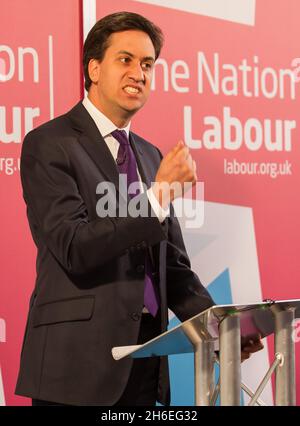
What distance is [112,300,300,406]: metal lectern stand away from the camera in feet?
6.28

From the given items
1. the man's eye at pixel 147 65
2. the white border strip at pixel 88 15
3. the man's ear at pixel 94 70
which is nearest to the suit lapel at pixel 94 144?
the man's ear at pixel 94 70

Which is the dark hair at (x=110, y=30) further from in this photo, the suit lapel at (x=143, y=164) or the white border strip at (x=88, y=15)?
the white border strip at (x=88, y=15)

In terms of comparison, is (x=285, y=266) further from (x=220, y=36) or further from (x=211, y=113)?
(x=220, y=36)

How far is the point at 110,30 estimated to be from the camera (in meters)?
2.68

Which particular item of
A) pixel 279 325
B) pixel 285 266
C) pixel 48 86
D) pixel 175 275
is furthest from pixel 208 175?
pixel 279 325

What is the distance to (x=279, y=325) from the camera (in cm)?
206

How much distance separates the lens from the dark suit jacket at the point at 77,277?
2.29 m

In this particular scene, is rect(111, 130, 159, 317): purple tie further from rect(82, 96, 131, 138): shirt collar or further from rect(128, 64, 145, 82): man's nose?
rect(128, 64, 145, 82): man's nose

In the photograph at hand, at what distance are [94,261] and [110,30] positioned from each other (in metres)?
0.81

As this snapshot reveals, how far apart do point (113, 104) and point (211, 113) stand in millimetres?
1308


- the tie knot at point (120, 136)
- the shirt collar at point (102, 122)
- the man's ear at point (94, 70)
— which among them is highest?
the man's ear at point (94, 70)

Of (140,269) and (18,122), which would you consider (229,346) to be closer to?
(140,269)

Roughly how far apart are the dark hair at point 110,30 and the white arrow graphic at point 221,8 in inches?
42.2

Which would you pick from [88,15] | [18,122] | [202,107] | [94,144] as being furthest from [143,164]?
[202,107]
